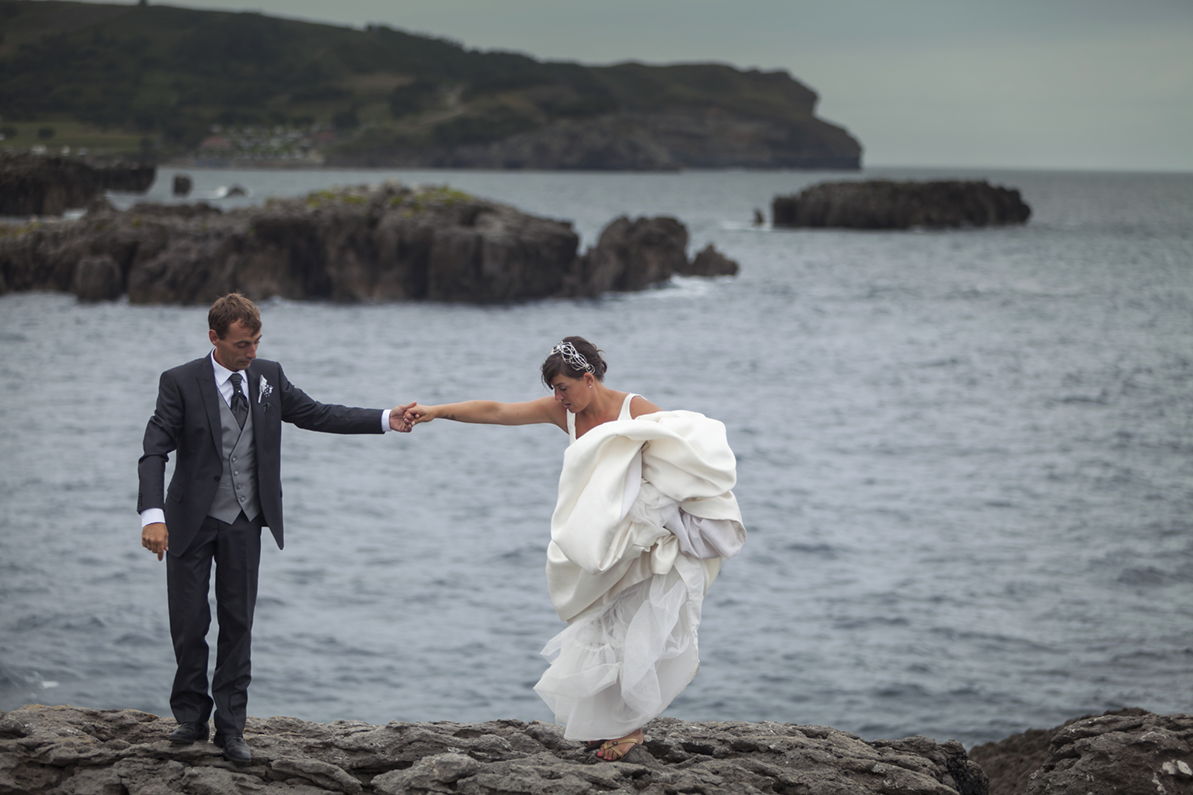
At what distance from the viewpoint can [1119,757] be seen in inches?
239

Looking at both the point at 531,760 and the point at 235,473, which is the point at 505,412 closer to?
the point at 235,473

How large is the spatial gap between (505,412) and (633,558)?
1.32m

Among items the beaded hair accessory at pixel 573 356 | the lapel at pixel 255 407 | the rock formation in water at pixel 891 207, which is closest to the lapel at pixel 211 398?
the lapel at pixel 255 407

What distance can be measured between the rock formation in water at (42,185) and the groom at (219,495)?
79.7 metres

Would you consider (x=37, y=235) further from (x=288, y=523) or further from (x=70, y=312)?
(x=288, y=523)

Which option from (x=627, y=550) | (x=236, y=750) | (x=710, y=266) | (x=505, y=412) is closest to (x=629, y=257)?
(x=710, y=266)

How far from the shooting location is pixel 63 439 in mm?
29000

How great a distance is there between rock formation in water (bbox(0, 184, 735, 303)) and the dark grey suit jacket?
141 ft

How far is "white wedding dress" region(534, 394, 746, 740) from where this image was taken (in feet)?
17.6

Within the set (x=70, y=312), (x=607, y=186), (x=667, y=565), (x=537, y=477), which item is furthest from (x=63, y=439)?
(x=607, y=186)

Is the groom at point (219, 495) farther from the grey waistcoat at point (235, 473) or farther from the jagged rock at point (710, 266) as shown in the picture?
the jagged rock at point (710, 266)

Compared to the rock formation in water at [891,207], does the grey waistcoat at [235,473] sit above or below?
below

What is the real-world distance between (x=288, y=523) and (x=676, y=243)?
40.0 m

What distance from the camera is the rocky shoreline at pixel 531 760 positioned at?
530 centimetres
